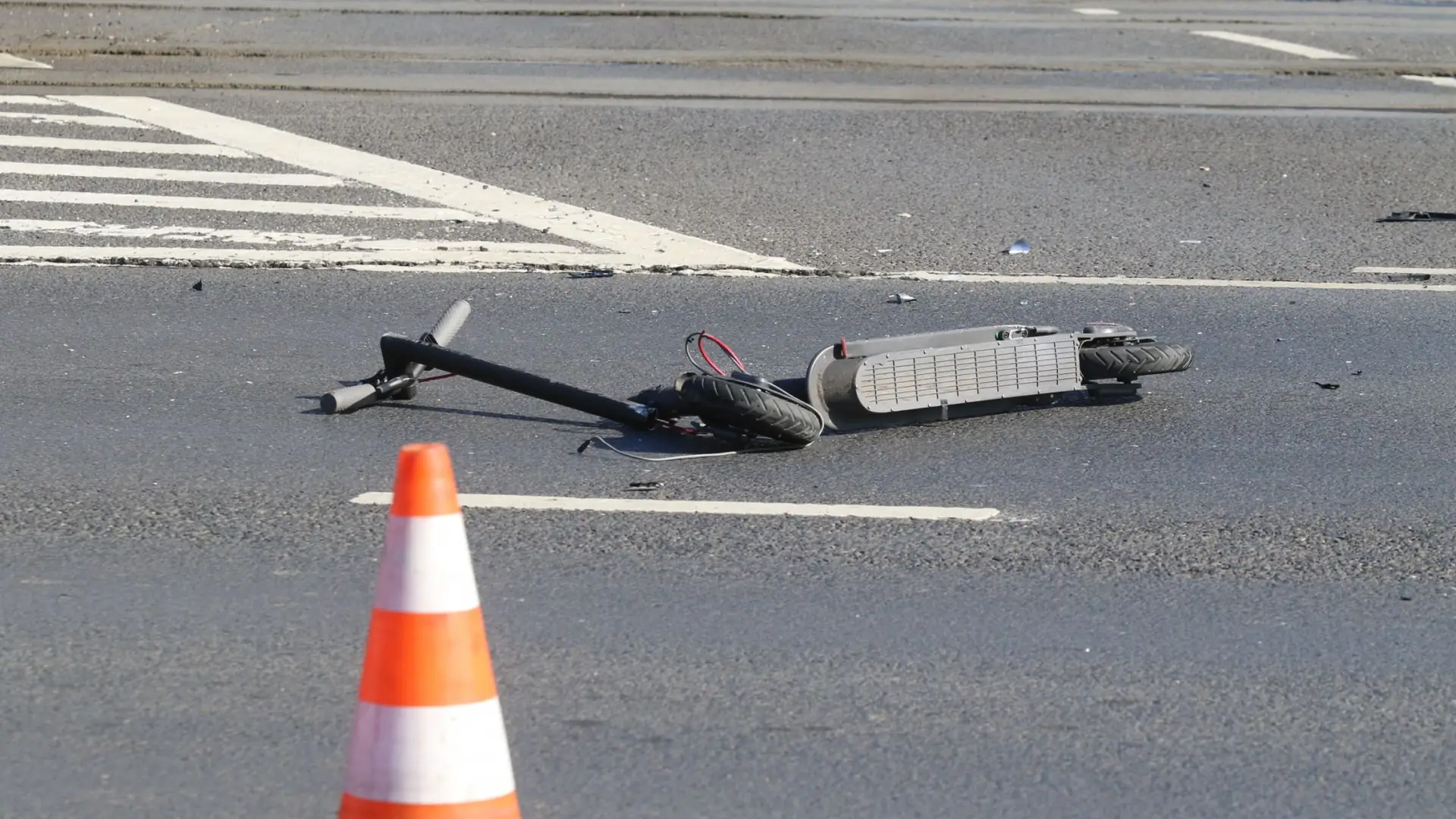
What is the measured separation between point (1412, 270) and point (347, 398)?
16.9 feet

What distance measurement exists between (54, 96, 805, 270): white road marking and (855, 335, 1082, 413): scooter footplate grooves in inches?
90.2

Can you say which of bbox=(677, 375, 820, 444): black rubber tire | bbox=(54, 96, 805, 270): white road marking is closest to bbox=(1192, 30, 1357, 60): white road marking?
bbox=(54, 96, 805, 270): white road marking

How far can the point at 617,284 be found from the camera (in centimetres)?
799

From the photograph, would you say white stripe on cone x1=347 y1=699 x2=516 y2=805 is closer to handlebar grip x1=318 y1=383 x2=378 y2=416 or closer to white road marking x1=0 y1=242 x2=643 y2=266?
handlebar grip x1=318 y1=383 x2=378 y2=416

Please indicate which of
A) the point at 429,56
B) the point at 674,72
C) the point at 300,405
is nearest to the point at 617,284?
the point at 300,405

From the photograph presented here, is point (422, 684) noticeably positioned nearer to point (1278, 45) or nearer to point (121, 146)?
point (121, 146)

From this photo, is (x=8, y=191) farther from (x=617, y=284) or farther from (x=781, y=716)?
(x=781, y=716)

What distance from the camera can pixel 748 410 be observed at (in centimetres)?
558

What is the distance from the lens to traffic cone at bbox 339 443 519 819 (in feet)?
10.0

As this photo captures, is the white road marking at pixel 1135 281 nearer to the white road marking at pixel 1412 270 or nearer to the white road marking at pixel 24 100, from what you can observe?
the white road marking at pixel 1412 270

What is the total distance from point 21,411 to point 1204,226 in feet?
19.3

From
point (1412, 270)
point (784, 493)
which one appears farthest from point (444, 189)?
point (1412, 270)

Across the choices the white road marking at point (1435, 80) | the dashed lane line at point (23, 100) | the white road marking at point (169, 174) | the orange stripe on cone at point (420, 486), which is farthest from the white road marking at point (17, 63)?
the orange stripe on cone at point (420, 486)

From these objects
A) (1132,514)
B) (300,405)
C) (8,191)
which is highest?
(8,191)
